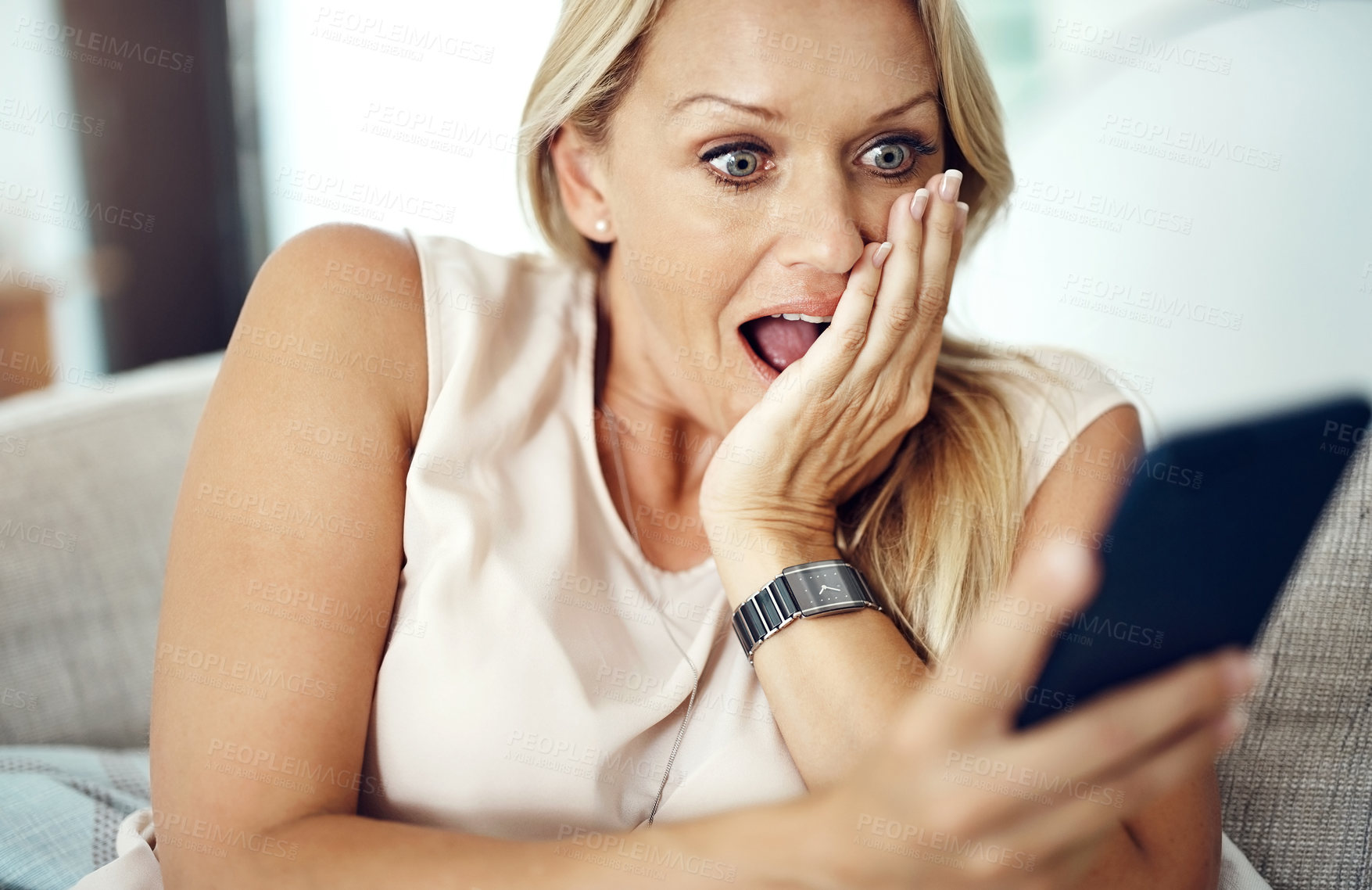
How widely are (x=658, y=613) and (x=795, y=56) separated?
2.03 ft

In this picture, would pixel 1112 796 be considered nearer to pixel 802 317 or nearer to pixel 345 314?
pixel 802 317

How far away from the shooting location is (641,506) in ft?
4.21

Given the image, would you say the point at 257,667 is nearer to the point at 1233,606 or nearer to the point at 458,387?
the point at 458,387

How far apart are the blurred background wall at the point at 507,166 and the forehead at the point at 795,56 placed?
48 centimetres

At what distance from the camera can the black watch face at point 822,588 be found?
41.9 inches

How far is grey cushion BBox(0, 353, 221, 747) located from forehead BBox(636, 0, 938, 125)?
3.27ft

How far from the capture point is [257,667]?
926 mm

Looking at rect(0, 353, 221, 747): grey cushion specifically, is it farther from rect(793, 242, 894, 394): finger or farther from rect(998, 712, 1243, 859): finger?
rect(998, 712, 1243, 859): finger

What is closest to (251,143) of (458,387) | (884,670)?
(458,387)

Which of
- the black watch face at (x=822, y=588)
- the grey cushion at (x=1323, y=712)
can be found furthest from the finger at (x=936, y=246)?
the grey cushion at (x=1323, y=712)

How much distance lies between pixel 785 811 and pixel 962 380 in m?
0.69

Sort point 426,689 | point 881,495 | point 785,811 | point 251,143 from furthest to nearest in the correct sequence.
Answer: point 251,143, point 881,495, point 426,689, point 785,811

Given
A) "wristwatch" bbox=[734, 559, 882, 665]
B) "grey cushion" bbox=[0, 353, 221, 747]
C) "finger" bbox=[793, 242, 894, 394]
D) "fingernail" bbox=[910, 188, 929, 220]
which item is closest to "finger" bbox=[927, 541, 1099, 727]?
"wristwatch" bbox=[734, 559, 882, 665]

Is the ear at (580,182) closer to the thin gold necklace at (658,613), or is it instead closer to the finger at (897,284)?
the thin gold necklace at (658,613)
